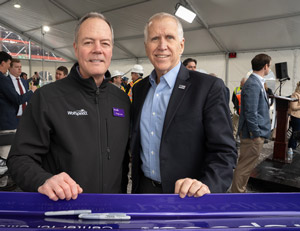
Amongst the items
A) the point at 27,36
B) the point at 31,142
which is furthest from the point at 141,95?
the point at 27,36

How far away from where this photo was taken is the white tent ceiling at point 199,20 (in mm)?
7055

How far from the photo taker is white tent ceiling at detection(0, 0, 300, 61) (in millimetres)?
7055

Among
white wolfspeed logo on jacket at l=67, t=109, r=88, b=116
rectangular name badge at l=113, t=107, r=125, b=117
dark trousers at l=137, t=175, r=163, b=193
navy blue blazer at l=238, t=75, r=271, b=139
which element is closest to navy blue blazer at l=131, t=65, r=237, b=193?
dark trousers at l=137, t=175, r=163, b=193

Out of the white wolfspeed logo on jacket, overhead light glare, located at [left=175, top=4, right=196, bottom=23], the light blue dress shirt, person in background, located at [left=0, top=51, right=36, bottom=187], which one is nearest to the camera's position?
the white wolfspeed logo on jacket

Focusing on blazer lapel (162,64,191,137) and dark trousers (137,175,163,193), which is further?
dark trousers (137,175,163,193)

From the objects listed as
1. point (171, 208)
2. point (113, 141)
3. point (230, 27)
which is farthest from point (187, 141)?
point (230, 27)

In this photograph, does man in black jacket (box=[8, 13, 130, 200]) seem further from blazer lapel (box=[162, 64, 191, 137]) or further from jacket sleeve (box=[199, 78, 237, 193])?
jacket sleeve (box=[199, 78, 237, 193])

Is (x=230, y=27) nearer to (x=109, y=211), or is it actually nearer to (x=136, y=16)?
(x=136, y=16)

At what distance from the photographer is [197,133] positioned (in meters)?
1.15

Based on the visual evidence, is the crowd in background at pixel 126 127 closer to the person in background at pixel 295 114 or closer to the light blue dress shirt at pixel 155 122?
the light blue dress shirt at pixel 155 122

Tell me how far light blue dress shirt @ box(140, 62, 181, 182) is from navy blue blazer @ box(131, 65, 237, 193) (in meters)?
0.08

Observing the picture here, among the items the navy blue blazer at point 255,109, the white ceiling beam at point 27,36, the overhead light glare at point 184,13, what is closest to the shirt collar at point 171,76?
the navy blue blazer at point 255,109

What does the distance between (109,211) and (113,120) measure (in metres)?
0.64

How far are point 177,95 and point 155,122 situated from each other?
8.0 inches
